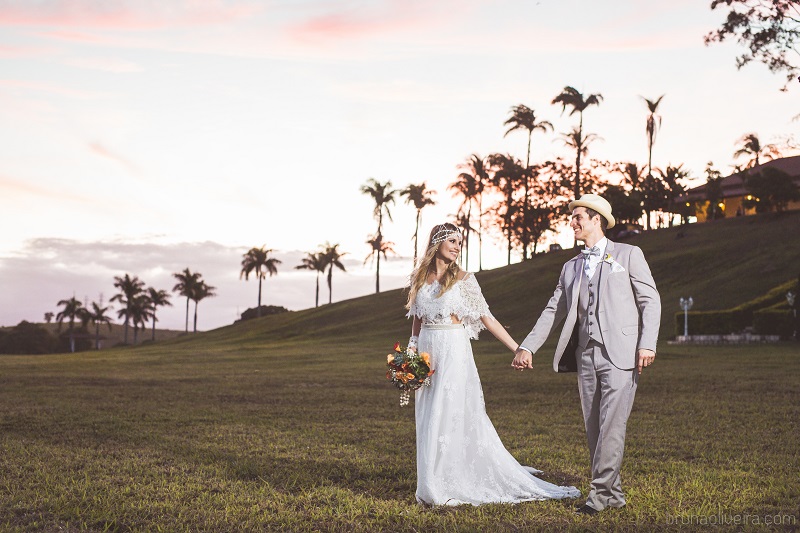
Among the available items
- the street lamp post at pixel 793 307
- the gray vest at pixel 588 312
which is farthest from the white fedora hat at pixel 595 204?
the street lamp post at pixel 793 307

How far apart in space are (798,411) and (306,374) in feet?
63.9

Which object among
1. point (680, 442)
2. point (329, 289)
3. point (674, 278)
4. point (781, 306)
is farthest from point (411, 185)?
point (680, 442)

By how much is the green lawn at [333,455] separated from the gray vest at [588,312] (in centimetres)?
170

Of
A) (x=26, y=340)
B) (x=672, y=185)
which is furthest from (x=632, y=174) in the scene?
(x=26, y=340)

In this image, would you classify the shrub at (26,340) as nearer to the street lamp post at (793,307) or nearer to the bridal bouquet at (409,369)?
the street lamp post at (793,307)

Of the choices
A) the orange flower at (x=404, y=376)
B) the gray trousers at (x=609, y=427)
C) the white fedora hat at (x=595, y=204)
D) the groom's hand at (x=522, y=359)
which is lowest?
the gray trousers at (x=609, y=427)

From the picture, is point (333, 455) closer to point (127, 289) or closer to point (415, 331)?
point (415, 331)

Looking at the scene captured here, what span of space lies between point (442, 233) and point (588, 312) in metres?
1.88

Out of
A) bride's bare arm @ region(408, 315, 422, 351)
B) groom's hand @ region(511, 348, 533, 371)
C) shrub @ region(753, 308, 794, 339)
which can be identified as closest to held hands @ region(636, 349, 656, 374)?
groom's hand @ region(511, 348, 533, 371)

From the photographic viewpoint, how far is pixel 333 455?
12477 mm

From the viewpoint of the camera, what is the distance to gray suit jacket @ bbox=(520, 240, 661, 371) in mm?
8398

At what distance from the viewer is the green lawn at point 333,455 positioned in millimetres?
8430

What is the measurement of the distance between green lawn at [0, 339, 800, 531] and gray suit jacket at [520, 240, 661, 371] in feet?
5.25

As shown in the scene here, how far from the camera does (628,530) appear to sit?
25.3ft
